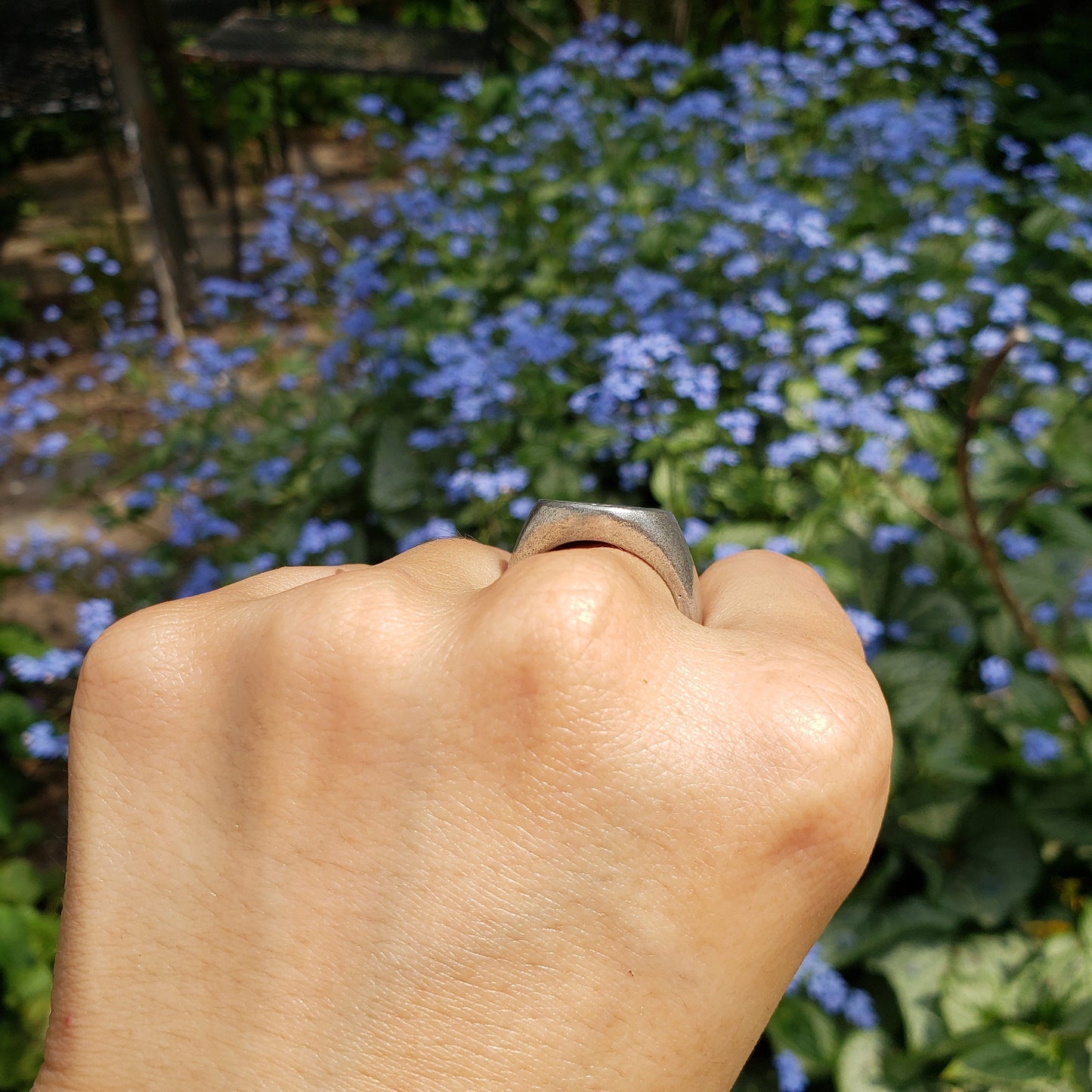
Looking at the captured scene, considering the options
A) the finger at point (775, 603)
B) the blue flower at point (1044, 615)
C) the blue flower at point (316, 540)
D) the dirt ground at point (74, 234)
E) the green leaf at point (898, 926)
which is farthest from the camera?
the dirt ground at point (74, 234)

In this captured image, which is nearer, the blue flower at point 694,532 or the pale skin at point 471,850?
the pale skin at point 471,850

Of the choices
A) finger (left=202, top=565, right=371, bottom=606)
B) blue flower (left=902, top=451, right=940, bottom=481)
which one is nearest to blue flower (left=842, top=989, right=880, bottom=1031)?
blue flower (left=902, top=451, right=940, bottom=481)

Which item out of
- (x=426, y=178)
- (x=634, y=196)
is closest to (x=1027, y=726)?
(x=634, y=196)

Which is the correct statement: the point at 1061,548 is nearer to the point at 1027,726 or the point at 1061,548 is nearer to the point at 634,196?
the point at 1027,726

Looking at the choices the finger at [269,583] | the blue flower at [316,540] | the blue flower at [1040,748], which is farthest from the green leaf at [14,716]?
the blue flower at [1040,748]

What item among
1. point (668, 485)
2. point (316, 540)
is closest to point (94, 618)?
point (316, 540)

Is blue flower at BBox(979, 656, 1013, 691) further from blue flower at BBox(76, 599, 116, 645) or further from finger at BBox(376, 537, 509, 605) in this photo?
blue flower at BBox(76, 599, 116, 645)

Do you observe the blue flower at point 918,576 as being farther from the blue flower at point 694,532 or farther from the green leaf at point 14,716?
the green leaf at point 14,716

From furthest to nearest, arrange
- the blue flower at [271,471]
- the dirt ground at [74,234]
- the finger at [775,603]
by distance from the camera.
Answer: the dirt ground at [74,234]
the blue flower at [271,471]
the finger at [775,603]
